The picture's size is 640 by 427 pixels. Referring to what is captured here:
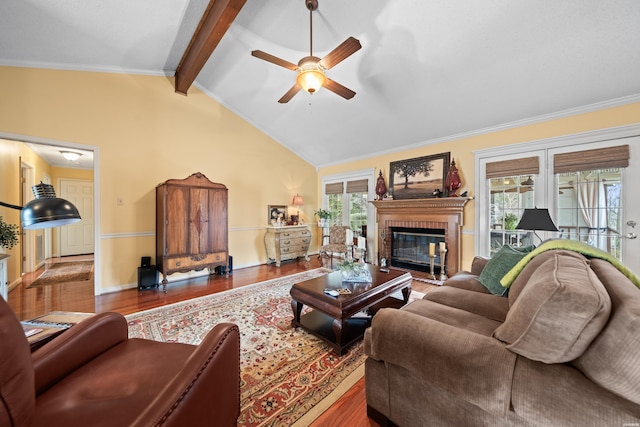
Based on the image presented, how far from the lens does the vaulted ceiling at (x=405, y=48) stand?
7.55 ft

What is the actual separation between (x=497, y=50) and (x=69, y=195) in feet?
31.0

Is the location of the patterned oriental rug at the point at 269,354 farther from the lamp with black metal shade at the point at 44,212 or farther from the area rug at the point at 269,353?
the lamp with black metal shade at the point at 44,212

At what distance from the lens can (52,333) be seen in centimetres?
114

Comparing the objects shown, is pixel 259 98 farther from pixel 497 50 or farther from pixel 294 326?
pixel 294 326

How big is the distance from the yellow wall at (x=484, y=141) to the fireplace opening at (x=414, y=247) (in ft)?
1.43

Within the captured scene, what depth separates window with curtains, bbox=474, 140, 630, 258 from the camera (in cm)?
287

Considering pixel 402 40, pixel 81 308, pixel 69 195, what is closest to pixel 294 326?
pixel 81 308

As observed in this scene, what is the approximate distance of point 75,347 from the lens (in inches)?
41.4

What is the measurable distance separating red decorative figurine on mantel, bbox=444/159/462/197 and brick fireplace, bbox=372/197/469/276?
0.18 metres

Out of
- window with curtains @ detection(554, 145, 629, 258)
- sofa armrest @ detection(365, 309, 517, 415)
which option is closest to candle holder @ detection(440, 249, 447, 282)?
window with curtains @ detection(554, 145, 629, 258)

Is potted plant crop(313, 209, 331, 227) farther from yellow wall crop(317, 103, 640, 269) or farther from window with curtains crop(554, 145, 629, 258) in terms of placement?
window with curtains crop(554, 145, 629, 258)

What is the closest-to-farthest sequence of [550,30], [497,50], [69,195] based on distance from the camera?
[550,30], [497,50], [69,195]

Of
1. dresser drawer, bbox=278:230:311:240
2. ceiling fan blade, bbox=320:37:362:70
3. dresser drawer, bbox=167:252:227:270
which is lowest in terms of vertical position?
dresser drawer, bbox=167:252:227:270

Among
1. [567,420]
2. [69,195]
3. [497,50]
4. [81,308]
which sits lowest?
[81,308]
